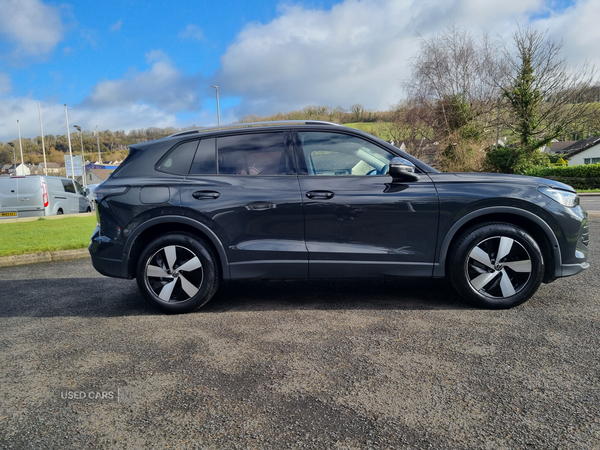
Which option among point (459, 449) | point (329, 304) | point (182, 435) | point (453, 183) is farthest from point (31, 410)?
point (453, 183)

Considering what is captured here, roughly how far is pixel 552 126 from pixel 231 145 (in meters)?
32.1

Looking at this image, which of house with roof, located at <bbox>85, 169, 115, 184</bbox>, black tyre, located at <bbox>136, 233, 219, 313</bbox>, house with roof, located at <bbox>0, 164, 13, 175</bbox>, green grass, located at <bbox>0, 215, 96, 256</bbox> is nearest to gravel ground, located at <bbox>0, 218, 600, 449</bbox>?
black tyre, located at <bbox>136, 233, 219, 313</bbox>

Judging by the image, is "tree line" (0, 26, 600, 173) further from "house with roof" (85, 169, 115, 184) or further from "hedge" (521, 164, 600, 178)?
"house with roof" (85, 169, 115, 184)

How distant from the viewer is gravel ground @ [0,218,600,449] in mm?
2174

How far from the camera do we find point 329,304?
4.35 meters

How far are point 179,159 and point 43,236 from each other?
23.9 ft

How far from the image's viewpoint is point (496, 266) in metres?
4.00

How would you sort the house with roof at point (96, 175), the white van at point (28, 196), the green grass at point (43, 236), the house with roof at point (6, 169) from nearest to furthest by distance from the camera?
the green grass at point (43, 236), the white van at point (28, 196), the house with roof at point (96, 175), the house with roof at point (6, 169)

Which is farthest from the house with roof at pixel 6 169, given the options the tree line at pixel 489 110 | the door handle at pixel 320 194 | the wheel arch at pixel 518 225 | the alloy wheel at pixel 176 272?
the wheel arch at pixel 518 225

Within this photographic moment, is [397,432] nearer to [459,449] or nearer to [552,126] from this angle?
[459,449]

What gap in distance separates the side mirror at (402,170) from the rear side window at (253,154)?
1.00 m

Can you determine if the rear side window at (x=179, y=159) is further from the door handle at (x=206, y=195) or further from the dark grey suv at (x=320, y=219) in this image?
the door handle at (x=206, y=195)

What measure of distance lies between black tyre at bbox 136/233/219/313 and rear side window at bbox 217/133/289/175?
802mm

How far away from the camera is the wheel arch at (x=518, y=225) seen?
396cm
